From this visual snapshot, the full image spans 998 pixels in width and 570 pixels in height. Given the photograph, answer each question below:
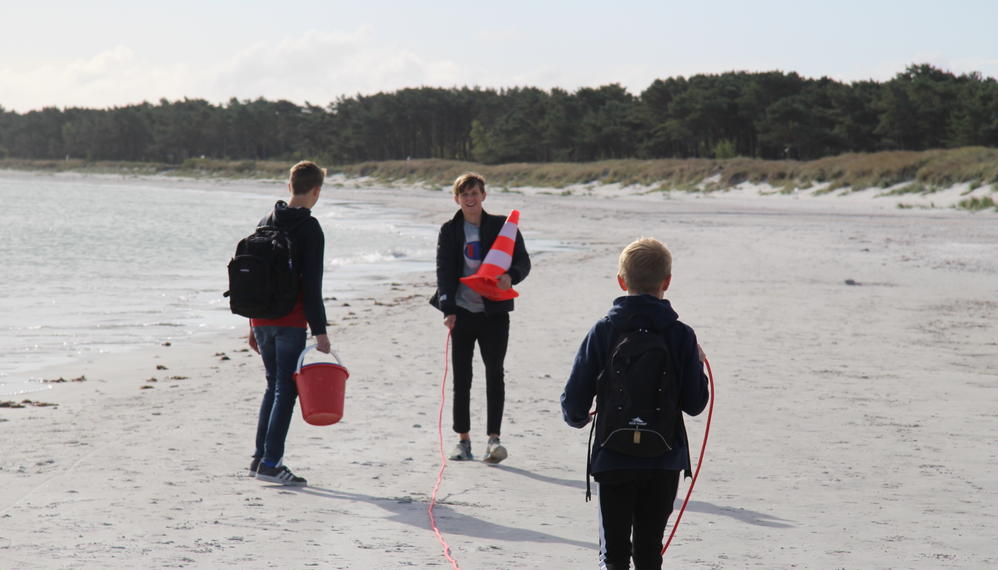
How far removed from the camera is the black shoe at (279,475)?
18.5ft

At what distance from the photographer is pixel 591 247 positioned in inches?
944

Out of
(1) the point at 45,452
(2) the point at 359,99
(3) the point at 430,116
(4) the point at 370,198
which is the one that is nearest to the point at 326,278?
(1) the point at 45,452

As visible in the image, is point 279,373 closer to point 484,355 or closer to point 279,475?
point 279,475

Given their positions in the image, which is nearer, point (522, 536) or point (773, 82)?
point (522, 536)

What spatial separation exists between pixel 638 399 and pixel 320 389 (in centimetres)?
247

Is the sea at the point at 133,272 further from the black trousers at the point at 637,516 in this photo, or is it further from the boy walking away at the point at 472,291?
the black trousers at the point at 637,516

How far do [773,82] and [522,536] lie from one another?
72949 mm

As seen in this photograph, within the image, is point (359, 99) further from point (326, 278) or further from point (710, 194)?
point (326, 278)

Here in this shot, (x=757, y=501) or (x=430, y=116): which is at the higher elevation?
(x=430, y=116)

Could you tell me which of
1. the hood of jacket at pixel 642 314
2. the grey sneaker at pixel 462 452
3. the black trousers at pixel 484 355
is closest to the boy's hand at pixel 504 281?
the black trousers at pixel 484 355

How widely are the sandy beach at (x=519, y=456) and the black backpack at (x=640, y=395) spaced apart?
1.21 meters

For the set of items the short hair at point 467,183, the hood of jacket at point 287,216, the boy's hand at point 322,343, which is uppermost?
the short hair at point 467,183

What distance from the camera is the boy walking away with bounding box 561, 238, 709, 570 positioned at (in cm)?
344

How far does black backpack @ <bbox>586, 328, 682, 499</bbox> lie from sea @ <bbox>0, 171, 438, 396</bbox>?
663 cm
